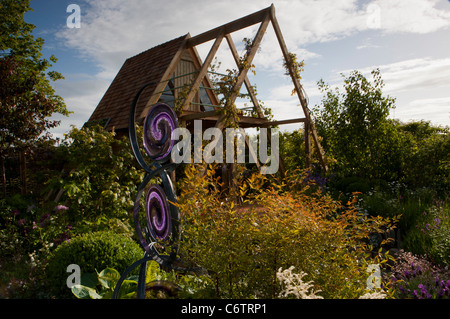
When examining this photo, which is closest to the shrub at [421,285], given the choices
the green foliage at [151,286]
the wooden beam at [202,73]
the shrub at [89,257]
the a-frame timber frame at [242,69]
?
the green foliage at [151,286]

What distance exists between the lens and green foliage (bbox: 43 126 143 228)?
6551 millimetres

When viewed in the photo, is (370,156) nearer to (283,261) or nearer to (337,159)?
(337,159)

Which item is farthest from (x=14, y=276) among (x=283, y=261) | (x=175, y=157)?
(x=283, y=261)

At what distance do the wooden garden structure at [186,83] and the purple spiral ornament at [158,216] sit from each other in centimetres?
420

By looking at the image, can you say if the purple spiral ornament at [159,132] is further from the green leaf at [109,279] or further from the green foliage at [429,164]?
the green foliage at [429,164]

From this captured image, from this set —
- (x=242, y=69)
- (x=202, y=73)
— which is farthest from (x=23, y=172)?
(x=242, y=69)

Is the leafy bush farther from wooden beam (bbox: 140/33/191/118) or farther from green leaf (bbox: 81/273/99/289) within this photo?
wooden beam (bbox: 140/33/191/118)

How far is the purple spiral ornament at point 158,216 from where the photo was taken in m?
2.74

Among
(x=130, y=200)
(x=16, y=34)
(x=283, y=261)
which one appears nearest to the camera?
(x=283, y=261)

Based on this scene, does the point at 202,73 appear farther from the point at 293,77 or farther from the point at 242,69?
the point at 293,77

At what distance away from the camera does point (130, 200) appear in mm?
6863

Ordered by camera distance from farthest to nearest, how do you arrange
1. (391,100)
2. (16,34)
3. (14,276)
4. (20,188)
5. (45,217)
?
(16,34), (391,100), (20,188), (45,217), (14,276)

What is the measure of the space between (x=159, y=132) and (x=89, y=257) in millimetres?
2262
